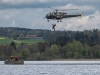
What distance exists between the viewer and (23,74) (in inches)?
3989

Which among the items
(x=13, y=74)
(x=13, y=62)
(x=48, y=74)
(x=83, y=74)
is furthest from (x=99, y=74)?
(x=13, y=62)

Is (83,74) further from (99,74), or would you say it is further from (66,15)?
(66,15)

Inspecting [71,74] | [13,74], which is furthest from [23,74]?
[71,74]

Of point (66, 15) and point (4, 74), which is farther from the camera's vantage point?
point (66, 15)

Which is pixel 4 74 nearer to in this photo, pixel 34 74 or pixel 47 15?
pixel 34 74

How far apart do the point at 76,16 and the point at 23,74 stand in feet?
72.0

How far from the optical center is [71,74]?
100938mm

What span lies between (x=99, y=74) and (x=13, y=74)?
54.7ft

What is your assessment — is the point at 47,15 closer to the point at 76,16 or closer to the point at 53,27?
the point at 76,16

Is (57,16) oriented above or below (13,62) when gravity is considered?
above

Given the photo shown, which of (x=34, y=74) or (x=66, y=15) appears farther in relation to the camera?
(x=66, y=15)

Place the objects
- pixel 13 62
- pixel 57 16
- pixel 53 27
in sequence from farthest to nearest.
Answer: pixel 13 62, pixel 57 16, pixel 53 27

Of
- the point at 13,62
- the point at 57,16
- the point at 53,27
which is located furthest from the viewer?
the point at 13,62

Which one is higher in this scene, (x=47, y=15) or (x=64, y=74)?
(x=47, y=15)
